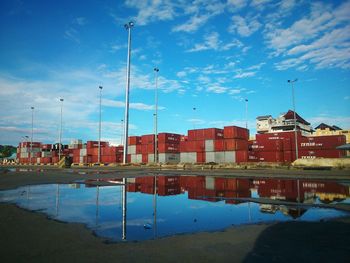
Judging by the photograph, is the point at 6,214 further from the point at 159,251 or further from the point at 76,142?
the point at 76,142

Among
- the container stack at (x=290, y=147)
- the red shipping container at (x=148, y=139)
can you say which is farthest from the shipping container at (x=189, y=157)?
the container stack at (x=290, y=147)

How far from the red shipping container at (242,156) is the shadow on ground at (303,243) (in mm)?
40370

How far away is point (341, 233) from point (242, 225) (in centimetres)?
226

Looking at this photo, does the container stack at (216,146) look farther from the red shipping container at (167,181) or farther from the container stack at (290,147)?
the red shipping container at (167,181)

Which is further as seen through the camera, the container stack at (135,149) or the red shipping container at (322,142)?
the container stack at (135,149)

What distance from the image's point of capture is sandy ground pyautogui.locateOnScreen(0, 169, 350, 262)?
434 centimetres

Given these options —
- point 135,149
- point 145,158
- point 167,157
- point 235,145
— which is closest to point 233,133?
point 235,145

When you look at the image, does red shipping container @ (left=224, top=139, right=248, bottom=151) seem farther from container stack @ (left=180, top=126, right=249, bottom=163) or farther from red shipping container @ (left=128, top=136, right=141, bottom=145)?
red shipping container @ (left=128, top=136, right=141, bottom=145)

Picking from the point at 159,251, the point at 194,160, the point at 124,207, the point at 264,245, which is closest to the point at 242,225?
the point at 264,245

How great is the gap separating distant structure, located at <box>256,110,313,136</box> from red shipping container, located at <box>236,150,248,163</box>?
4796 cm

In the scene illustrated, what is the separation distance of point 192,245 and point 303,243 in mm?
2281

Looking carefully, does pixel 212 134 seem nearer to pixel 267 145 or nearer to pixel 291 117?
pixel 267 145

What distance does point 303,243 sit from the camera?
5113 mm

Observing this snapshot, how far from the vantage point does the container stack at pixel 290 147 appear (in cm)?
Result: 4228
